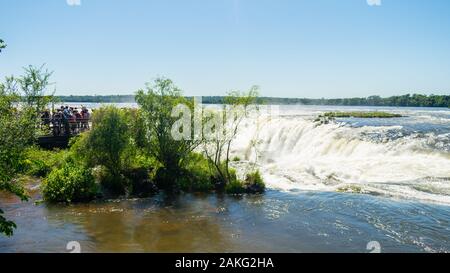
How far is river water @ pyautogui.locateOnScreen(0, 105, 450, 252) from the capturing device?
12258 mm

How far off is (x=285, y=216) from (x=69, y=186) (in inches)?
376

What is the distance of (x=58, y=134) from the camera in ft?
86.3

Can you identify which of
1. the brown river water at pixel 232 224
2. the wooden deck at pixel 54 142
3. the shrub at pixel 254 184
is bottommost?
the brown river water at pixel 232 224

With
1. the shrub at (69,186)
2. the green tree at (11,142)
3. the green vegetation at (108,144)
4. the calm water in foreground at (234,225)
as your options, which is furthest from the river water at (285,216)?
the green tree at (11,142)

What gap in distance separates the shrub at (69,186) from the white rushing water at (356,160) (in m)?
9.06

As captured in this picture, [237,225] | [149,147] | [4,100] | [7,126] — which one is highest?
[4,100]

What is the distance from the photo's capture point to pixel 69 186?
1683 cm

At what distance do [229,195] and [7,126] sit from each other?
11.4 m

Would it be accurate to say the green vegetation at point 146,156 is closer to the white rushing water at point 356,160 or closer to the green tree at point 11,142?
the white rushing water at point 356,160

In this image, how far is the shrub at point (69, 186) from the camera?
54.7ft

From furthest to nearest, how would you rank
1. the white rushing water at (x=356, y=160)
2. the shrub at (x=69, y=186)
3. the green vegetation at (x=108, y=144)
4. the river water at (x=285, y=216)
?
the white rushing water at (x=356, y=160), the green vegetation at (x=108, y=144), the shrub at (x=69, y=186), the river water at (x=285, y=216)
